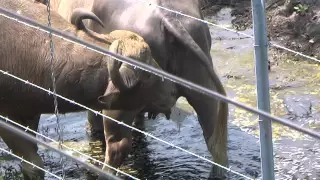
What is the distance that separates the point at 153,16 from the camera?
4.50 meters

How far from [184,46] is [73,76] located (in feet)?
2.36

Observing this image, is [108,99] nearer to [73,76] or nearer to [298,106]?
[73,76]

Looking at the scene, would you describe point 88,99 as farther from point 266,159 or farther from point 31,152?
point 266,159

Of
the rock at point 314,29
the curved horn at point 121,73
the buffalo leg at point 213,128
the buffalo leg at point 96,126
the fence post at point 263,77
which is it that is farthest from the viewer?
the rock at point 314,29

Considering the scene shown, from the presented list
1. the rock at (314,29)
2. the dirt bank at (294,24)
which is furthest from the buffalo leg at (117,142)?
the rock at (314,29)

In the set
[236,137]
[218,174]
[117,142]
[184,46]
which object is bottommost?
[218,174]

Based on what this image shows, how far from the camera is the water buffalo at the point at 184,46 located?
4.43m

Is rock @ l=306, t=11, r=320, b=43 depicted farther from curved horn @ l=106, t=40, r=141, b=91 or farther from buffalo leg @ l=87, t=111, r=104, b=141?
curved horn @ l=106, t=40, r=141, b=91

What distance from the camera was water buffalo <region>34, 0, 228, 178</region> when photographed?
4430 millimetres

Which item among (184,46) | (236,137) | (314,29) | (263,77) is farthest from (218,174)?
(314,29)

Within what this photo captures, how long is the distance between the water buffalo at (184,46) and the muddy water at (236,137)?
337mm

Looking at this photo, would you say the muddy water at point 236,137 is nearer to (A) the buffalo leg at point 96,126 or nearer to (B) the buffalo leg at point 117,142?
(A) the buffalo leg at point 96,126

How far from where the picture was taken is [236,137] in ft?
17.6

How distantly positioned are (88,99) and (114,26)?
29.0 inches
